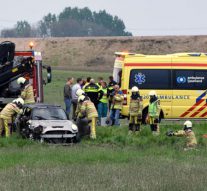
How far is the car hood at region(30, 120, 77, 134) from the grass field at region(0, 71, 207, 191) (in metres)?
0.65

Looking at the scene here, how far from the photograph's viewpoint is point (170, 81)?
29.6 metres

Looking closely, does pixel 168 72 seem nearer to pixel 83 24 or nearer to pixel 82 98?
pixel 82 98

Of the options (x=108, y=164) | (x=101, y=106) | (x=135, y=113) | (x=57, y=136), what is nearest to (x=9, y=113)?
(x=57, y=136)

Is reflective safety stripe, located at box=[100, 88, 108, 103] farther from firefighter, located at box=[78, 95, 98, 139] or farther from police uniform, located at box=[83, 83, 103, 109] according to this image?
firefighter, located at box=[78, 95, 98, 139]

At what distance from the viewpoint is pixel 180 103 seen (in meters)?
29.5

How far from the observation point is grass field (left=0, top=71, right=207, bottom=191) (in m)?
15.6

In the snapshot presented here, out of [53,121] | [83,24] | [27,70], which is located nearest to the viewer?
[53,121]

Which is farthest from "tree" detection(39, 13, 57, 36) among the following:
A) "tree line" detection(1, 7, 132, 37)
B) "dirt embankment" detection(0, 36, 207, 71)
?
"dirt embankment" detection(0, 36, 207, 71)

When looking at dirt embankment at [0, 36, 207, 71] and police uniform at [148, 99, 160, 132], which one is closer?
police uniform at [148, 99, 160, 132]

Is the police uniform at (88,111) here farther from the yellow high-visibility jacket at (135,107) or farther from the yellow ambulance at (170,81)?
the yellow ambulance at (170,81)

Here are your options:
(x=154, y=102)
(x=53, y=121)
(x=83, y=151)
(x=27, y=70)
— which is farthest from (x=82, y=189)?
(x=27, y=70)

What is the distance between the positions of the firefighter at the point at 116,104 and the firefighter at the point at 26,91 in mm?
2950

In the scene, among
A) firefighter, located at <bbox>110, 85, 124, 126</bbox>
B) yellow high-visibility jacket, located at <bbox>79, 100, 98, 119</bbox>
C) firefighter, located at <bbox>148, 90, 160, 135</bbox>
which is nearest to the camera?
yellow high-visibility jacket, located at <bbox>79, 100, 98, 119</bbox>

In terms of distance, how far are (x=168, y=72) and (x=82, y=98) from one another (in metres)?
5.14
